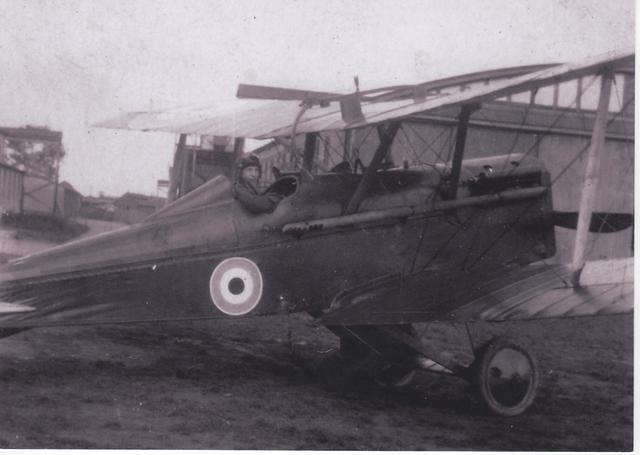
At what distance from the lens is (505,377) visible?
195 inches

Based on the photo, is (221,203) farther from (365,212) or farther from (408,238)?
(408,238)

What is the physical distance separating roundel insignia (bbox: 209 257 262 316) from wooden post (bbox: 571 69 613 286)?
7.29 feet

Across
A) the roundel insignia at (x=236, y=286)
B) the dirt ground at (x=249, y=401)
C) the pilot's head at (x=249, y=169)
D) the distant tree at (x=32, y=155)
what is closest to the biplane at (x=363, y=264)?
the roundel insignia at (x=236, y=286)

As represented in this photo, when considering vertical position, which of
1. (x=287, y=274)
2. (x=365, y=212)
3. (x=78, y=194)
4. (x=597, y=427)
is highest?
(x=78, y=194)

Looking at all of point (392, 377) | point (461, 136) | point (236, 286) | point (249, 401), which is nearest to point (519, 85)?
point (461, 136)

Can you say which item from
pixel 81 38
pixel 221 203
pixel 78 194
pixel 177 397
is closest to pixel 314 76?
pixel 81 38

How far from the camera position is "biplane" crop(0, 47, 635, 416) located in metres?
4.48

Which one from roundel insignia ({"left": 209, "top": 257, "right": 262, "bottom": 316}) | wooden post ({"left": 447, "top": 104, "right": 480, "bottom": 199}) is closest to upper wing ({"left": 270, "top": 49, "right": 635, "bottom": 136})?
wooden post ({"left": 447, "top": 104, "right": 480, "bottom": 199})

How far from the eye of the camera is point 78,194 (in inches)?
835

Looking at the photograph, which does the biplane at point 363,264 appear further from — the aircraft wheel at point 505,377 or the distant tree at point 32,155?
the distant tree at point 32,155

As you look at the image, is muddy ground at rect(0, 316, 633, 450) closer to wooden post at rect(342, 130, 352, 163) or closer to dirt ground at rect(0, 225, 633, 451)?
dirt ground at rect(0, 225, 633, 451)

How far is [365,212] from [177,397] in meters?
1.88

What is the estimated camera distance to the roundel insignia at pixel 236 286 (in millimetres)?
4688

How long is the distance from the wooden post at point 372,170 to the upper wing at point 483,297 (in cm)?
62
